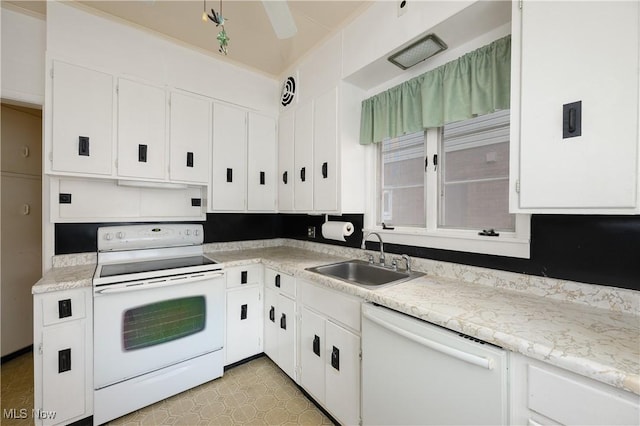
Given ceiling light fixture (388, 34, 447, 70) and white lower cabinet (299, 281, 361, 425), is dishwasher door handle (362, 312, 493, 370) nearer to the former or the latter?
white lower cabinet (299, 281, 361, 425)

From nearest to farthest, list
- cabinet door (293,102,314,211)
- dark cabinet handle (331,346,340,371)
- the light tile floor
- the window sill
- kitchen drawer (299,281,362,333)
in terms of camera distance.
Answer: the window sill, kitchen drawer (299,281,362,333), dark cabinet handle (331,346,340,371), the light tile floor, cabinet door (293,102,314,211)

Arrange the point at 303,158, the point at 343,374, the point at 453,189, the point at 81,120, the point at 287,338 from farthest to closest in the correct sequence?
the point at 303,158, the point at 287,338, the point at 81,120, the point at 453,189, the point at 343,374

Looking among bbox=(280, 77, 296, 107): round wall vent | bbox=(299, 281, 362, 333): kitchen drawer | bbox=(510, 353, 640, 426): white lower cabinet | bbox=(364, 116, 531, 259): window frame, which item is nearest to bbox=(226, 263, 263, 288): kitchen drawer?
bbox=(299, 281, 362, 333): kitchen drawer

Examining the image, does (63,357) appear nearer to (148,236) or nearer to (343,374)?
(148,236)

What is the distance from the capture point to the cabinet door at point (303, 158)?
2.37 metres

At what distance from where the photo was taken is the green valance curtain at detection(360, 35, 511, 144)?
142cm

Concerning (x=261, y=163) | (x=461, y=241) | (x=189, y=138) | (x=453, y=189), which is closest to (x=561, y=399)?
(x=461, y=241)

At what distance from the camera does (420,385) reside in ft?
3.70

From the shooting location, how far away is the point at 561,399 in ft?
2.61

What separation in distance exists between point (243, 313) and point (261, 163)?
4.89ft

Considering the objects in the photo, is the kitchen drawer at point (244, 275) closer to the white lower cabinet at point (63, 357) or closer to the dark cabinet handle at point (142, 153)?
the white lower cabinet at point (63, 357)

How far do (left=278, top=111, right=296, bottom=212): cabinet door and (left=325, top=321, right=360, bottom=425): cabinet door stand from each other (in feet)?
4.49

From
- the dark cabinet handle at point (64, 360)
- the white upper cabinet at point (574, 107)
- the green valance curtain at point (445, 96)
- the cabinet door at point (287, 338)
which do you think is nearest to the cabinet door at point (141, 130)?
the dark cabinet handle at point (64, 360)

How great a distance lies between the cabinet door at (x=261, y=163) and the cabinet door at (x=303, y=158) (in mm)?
380
